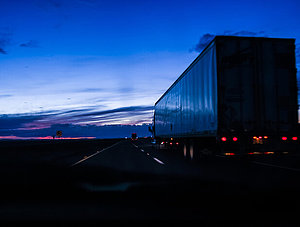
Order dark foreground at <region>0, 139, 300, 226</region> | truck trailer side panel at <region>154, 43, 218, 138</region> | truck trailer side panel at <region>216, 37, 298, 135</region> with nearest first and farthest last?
dark foreground at <region>0, 139, 300, 226</region> → truck trailer side panel at <region>216, 37, 298, 135</region> → truck trailer side panel at <region>154, 43, 218, 138</region>

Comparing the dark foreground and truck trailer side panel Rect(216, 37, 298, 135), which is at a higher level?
truck trailer side panel Rect(216, 37, 298, 135)

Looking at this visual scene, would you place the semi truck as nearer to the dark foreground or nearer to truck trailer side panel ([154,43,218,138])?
truck trailer side panel ([154,43,218,138])

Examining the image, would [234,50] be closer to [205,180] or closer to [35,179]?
[205,180]

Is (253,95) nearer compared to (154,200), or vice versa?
(154,200)

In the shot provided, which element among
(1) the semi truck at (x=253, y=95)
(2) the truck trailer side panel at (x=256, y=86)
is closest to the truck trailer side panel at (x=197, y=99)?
(1) the semi truck at (x=253, y=95)

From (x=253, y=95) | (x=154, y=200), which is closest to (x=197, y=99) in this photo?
(x=253, y=95)

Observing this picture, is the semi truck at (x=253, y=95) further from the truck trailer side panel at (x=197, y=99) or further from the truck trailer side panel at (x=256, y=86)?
the truck trailer side panel at (x=197, y=99)

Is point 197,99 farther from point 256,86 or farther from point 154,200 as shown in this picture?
point 154,200

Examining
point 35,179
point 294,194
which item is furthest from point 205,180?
point 35,179

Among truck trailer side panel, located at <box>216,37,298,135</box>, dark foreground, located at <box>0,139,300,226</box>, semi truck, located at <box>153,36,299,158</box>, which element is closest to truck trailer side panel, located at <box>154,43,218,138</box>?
semi truck, located at <box>153,36,299,158</box>

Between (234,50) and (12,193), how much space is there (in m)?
8.48

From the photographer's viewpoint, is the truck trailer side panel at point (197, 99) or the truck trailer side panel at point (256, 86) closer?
the truck trailer side panel at point (256, 86)

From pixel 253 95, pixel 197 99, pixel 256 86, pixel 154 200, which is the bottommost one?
pixel 154 200

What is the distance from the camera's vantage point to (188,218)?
4777 mm
